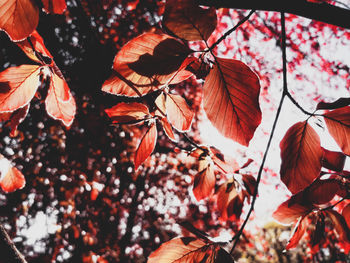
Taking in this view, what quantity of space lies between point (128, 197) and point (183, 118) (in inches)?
333

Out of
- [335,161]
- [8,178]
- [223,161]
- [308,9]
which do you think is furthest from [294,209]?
[8,178]

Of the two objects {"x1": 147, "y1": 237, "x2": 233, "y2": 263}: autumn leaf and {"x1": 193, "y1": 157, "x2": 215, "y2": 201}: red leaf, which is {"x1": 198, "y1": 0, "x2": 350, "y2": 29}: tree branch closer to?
{"x1": 147, "y1": 237, "x2": 233, "y2": 263}: autumn leaf

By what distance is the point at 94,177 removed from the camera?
549cm

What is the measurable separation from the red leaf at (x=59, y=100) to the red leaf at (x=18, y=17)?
226 mm

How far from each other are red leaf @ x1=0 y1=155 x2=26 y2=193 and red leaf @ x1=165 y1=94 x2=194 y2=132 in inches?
34.3

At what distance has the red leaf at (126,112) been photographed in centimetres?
76

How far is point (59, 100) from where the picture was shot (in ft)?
2.46

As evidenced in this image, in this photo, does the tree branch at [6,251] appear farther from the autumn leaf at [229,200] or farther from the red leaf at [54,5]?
the autumn leaf at [229,200]

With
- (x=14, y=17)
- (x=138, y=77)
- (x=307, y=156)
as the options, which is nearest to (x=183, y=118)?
(x=138, y=77)

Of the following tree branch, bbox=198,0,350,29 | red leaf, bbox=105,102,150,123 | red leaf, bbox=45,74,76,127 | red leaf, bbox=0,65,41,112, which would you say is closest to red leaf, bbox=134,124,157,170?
red leaf, bbox=105,102,150,123

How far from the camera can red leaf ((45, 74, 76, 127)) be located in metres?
0.70

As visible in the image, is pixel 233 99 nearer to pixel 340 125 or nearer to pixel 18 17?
pixel 340 125

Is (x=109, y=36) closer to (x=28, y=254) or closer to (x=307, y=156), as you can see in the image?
(x=307, y=156)

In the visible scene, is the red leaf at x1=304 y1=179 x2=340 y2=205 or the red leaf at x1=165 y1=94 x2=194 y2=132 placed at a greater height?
the red leaf at x1=165 y1=94 x2=194 y2=132
